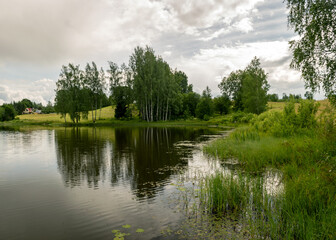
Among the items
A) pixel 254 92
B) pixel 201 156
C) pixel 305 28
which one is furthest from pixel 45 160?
pixel 254 92

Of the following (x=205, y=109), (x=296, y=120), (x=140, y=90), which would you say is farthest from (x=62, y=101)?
(x=296, y=120)

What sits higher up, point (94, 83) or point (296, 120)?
point (94, 83)

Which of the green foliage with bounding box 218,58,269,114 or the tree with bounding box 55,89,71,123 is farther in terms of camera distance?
the tree with bounding box 55,89,71,123

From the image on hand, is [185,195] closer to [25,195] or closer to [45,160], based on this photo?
[25,195]

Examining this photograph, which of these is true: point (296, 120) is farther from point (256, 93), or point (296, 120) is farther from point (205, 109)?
point (205, 109)

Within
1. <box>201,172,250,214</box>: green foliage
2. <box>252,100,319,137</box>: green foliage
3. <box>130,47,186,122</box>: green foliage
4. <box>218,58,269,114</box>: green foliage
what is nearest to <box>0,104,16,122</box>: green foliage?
<box>130,47,186,122</box>: green foliage

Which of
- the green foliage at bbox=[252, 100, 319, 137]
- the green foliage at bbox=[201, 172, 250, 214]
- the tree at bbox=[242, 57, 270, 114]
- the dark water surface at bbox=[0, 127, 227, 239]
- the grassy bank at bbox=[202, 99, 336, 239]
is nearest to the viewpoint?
the grassy bank at bbox=[202, 99, 336, 239]

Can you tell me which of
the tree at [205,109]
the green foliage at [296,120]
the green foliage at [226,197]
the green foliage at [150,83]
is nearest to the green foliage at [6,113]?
the green foliage at [150,83]

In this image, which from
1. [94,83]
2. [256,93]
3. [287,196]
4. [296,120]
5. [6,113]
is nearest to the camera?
[287,196]

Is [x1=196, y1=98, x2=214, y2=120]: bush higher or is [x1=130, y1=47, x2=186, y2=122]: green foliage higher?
[x1=130, y1=47, x2=186, y2=122]: green foliage

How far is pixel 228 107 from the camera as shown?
97000 millimetres

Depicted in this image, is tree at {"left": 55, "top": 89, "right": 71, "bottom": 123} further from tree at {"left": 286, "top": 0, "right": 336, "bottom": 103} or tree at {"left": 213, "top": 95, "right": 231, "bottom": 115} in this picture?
tree at {"left": 286, "top": 0, "right": 336, "bottom": 103}

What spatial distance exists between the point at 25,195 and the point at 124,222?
6.48 m

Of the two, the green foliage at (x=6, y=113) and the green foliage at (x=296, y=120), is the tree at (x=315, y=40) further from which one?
the green foliage at (x=6, y=113)
